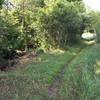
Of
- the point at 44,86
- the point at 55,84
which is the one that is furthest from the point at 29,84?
the point at 55,84

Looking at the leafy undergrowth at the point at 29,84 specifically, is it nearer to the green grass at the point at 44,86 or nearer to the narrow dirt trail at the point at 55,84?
the green grass at the point at 44,86

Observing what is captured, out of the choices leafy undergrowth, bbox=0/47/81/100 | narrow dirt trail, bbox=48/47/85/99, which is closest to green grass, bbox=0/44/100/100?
leafy undergrowth, bbox=0/47/81/100

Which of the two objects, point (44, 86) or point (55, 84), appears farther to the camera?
point (55, 84)

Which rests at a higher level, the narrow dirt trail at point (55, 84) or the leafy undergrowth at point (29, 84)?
the leafy undergrowth at point (29, 84)

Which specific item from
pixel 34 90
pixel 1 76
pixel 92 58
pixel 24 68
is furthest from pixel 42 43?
pixel 34 90

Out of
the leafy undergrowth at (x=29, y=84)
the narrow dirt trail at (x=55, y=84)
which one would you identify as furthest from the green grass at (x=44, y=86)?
the narrow dirt trail at (x=55, y=84)

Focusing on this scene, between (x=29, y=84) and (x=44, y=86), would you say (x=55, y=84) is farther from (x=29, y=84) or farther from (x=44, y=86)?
(x=29, y=84)

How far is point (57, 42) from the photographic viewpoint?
24062 mm

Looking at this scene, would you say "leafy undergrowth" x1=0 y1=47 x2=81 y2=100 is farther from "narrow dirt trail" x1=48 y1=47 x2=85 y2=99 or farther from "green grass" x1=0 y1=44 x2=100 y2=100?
"narrow dirt trail" x1=48 y1=47 x2=85 y2=99

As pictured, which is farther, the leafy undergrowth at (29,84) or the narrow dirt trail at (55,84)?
the narrow dirt trail at (55,84)

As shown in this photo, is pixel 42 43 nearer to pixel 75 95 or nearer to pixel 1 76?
pixel 1 76

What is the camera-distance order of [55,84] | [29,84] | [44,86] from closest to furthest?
[44,86]
[29,84]
[55,84]

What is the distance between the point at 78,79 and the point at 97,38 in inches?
885

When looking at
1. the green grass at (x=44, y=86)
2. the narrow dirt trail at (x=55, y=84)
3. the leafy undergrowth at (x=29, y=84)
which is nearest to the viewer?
the green grass at (x=44, y=86)
